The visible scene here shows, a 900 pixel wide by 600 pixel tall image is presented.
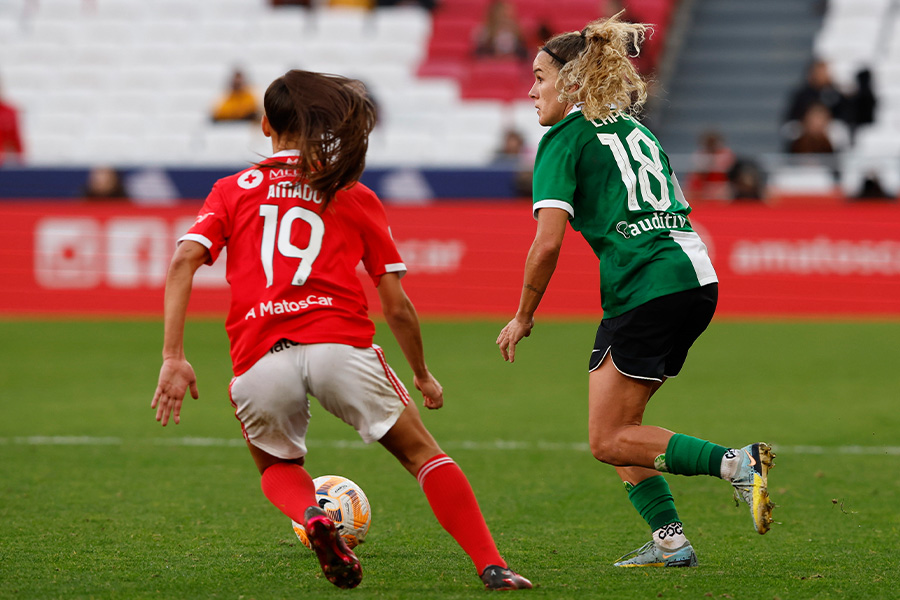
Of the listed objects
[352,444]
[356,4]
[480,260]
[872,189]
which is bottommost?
[480,260]

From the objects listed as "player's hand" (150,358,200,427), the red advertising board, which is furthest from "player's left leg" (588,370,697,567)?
the red advertising board

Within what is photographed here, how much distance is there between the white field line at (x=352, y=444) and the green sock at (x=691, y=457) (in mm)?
3140

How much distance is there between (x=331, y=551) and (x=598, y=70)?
6.36ft

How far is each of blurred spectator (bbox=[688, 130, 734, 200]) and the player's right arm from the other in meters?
11.1

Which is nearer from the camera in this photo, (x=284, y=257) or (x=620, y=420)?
(x=284, y=257)

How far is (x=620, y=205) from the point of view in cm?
415

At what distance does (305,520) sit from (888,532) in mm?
2668

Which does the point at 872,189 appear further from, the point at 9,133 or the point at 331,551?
the point at 9,133

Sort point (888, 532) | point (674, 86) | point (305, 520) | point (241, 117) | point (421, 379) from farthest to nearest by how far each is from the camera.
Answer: point (674, 86)
point (241, 117)
point (888, 532)
point (421, 379)
point (305, 520)

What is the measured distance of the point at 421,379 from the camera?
400cm

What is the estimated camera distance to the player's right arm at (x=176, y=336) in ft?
12.0

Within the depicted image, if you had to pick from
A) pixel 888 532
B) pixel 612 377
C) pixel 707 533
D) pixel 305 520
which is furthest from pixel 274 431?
pixel 888 532

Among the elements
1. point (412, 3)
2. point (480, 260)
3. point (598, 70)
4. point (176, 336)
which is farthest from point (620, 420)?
point (412, 3)

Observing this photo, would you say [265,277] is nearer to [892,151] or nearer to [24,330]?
[24,330]
